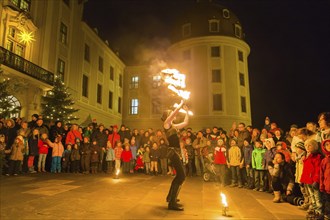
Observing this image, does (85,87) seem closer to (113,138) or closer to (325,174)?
(113,138)

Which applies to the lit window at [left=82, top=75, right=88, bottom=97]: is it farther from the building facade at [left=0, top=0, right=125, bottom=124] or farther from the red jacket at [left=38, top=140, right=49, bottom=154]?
the red jacket at [left=38, top=140, right=49, bottom=154]

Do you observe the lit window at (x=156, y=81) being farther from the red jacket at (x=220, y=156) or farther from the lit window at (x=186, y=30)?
the red jacket at (x=220, y=156)

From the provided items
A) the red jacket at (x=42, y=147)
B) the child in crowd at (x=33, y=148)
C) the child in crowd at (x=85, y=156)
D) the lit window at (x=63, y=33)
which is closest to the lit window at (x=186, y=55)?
the lit window at (x=63, y=33)

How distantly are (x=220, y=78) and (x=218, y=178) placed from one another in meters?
21.5

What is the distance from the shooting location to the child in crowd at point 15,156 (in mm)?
10172

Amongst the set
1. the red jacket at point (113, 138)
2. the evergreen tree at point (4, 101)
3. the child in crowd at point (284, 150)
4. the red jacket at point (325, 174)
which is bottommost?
the red jacket at point (325, 174)

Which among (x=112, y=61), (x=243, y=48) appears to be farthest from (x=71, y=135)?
(x=243, y=48)

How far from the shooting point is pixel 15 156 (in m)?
10.2

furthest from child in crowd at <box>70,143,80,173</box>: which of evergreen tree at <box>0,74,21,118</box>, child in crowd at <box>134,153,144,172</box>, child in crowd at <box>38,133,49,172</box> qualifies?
evergreen tree at <box>0,74,21,118</box>

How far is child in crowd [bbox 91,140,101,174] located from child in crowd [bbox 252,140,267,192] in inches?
300

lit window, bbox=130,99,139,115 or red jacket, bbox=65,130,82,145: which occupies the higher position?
lit window, bbox=130,99,139,115

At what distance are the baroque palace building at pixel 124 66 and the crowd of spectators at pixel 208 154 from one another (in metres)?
6.74

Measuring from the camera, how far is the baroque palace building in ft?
58.9

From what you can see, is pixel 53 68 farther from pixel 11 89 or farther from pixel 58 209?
pixel 58 209
